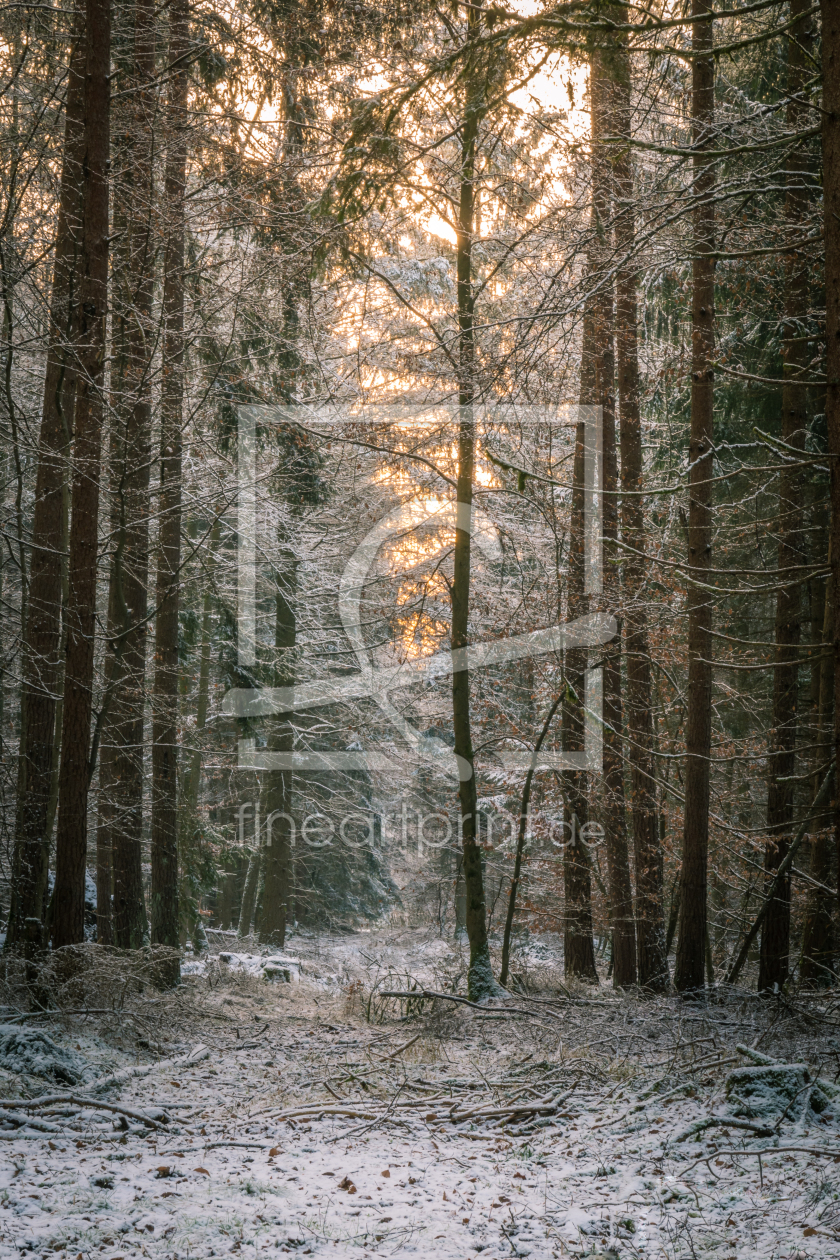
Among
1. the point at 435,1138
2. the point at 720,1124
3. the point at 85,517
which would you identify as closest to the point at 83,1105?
the point at 435,1138

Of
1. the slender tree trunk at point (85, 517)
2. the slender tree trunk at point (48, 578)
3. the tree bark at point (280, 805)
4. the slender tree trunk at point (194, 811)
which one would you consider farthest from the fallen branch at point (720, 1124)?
the tree bark at point (280, 805)

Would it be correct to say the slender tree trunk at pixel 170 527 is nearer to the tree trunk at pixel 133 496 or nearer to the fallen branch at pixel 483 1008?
the tree trunk at pixel 133 496

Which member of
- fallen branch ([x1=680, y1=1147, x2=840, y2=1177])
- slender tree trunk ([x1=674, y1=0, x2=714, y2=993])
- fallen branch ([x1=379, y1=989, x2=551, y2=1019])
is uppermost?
slender tree trunk ([x1=674, y1=0, x2=714, y2=993])

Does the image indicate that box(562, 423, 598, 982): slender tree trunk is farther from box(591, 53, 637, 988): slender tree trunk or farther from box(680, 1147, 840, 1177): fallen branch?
box(680, 1147, 840, 1177): fallen branch

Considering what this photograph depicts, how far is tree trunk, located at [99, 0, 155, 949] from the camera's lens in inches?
360

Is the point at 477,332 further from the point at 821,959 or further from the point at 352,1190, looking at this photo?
the point at 352,1190

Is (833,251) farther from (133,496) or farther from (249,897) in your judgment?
(249,897)

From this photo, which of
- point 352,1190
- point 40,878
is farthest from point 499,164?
point 352,1190

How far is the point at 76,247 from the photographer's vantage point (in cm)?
848

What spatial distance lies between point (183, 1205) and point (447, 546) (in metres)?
9.26

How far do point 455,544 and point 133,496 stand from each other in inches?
163

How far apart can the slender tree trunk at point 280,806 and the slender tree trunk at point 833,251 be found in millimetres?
13143

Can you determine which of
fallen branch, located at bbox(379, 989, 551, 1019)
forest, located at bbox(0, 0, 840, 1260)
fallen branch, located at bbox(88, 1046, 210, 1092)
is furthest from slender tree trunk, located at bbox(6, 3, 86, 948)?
fallen branch, located at bbox(379, 989, 551, 1019)

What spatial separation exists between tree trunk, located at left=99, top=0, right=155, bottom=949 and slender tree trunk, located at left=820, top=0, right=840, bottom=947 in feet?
20.9
